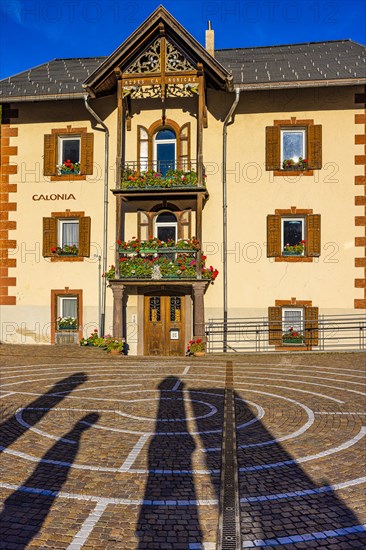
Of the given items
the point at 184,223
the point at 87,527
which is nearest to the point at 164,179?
the point at 184,223

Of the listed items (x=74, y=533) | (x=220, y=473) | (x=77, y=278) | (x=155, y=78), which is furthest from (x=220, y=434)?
(x=155, y=78)

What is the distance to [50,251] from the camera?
19.8 meters

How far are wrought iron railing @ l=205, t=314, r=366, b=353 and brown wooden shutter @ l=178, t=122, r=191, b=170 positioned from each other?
279 inches

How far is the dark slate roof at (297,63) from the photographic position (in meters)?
18.2

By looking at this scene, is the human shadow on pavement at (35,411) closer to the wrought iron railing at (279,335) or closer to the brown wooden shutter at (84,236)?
the wrought iron railing at (279,335)

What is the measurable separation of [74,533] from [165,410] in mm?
4592

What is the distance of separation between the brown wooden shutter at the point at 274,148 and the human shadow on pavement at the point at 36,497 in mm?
14956

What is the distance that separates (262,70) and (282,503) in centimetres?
1845

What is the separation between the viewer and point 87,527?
4707 millimetres

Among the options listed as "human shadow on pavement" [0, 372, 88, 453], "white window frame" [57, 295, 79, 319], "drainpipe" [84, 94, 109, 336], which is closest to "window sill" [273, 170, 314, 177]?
"drainpipe" [84, 94, 109, 336]

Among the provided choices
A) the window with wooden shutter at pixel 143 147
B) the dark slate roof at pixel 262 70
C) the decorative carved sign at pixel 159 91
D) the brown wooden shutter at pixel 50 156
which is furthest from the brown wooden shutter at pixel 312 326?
the brown wooden shutter at pixel 50 156

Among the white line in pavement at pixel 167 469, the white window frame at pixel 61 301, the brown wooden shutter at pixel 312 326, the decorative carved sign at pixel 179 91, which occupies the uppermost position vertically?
the decorative carved sign at pixel 179 91

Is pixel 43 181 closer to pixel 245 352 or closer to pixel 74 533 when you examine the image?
pixel 245 352

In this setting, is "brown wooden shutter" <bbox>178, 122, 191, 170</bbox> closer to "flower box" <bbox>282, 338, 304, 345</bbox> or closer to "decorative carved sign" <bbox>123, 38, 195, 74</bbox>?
"decorative carved sign" <bbox>123, 38, 195, 74</bbox>
